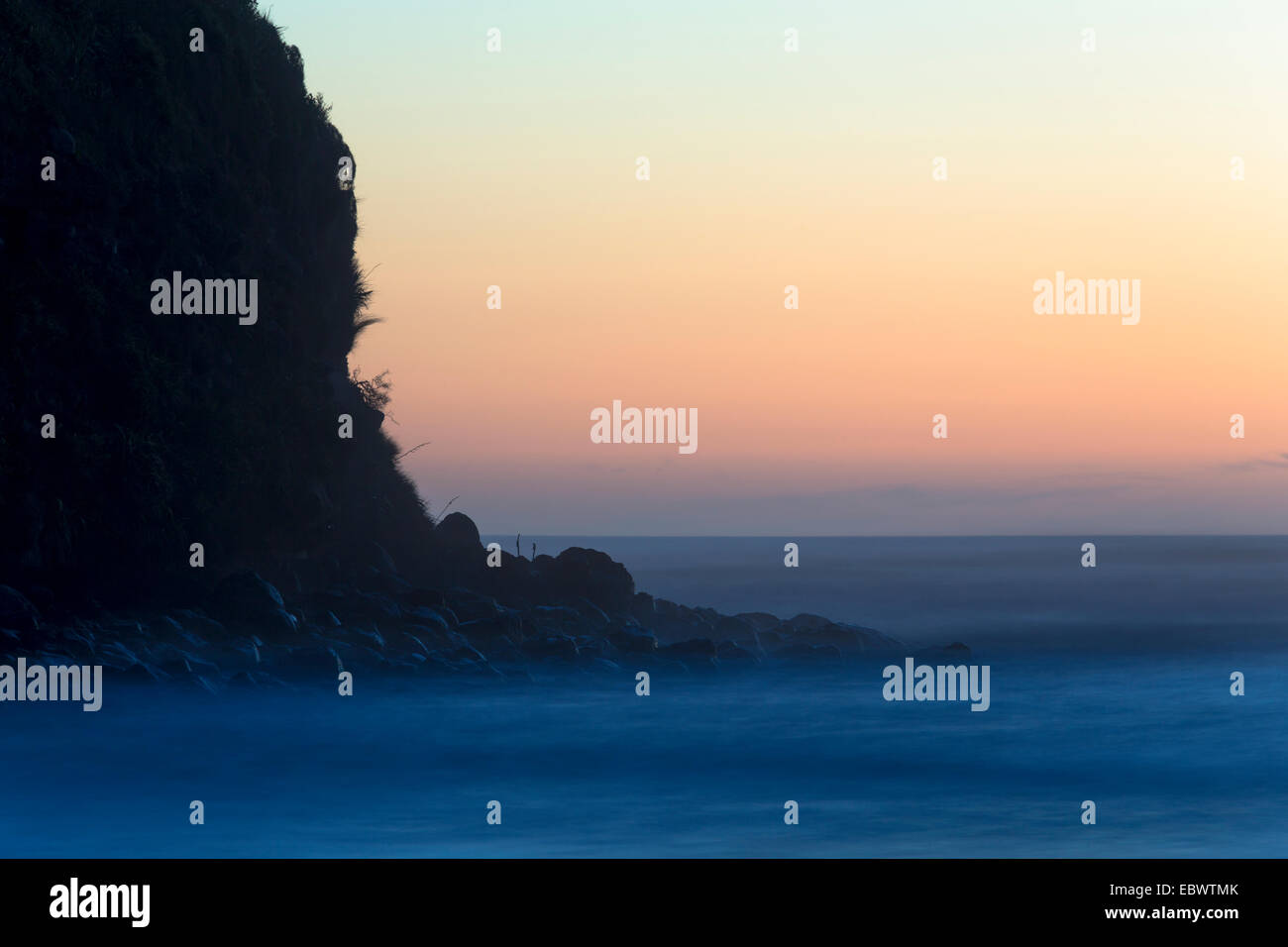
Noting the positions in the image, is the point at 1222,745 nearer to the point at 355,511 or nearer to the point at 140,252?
the point at 355,511

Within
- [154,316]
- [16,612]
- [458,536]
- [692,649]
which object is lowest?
[692,649]

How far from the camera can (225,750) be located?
25.7m

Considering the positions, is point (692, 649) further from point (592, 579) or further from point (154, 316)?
point (154, 316)

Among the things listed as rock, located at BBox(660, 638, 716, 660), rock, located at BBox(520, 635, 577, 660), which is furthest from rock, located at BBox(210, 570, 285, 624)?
rock, located at BBox(660, 638, 716, 660)

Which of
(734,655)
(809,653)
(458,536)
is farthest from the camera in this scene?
(458,536)

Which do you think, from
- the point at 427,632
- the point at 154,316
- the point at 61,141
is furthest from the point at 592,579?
the point at 61,141

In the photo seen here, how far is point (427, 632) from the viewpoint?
31.5 m

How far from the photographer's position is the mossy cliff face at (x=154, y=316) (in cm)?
2769

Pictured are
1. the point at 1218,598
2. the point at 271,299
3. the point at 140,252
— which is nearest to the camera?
the point at 140,252

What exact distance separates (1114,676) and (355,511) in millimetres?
24113

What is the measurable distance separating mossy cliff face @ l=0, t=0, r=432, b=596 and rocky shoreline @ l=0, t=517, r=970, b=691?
1.26 m

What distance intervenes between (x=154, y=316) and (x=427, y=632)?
32.3 ft

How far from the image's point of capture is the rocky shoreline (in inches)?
1072
